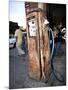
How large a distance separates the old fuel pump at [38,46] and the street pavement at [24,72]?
0.04 metres

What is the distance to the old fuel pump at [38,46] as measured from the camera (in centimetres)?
230

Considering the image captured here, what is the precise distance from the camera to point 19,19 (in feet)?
7.43

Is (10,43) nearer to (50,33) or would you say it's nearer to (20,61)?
(20,61)

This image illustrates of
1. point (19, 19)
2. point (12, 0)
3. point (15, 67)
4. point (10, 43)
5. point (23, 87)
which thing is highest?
point (12, 0)

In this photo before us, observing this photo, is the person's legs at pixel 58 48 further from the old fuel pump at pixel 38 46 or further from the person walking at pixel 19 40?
the person walking at pixel 19 40

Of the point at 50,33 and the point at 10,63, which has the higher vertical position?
the point at 50,33

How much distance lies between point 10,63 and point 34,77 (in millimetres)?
238

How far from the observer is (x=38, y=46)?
2.32 metres

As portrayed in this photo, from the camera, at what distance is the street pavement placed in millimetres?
2246

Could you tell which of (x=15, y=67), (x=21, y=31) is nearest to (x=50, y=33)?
(x=21, y=31)

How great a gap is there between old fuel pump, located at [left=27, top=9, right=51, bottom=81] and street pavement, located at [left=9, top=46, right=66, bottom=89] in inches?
1.6

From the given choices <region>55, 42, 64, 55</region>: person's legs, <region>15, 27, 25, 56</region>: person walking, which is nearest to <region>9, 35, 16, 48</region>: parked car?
<region>15, 27, 25, 56</region>: person walking

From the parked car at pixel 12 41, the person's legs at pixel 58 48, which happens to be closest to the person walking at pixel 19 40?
the parked car at pixel 12 41

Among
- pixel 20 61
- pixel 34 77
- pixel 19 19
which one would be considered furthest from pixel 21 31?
pixel 34 77
